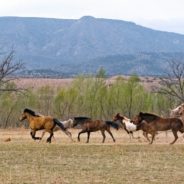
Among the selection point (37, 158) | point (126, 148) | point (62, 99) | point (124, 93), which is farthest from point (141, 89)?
point (37, 158)

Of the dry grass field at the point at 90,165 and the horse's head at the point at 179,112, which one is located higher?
the horse's head at the point at 179,112

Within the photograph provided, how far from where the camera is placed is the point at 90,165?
2025cm

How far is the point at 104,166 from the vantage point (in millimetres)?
19938

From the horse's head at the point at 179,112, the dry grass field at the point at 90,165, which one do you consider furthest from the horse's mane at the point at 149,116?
the dry grass field at the point at 90,165

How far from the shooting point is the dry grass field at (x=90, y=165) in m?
16.6

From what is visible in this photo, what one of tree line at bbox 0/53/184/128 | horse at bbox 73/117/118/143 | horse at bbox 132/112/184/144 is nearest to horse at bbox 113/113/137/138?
horse at bbox 73/117/118/143

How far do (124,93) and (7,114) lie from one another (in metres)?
17.1

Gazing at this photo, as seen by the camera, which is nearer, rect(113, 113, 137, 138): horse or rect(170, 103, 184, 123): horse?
rect(170, 103, 184, 123): horse

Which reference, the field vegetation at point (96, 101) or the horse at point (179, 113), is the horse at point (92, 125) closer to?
the horse at point (179, 113)

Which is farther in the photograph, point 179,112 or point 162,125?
point 179,112

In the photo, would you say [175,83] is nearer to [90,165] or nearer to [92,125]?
[92,125]

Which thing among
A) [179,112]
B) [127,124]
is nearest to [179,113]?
[179,112]

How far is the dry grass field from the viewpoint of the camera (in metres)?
16.6

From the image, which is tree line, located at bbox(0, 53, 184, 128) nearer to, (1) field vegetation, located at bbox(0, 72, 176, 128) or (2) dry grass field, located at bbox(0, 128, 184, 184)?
(1) field vegetation, located at bbox(0, 72, 176, 128)
